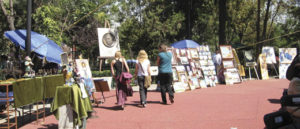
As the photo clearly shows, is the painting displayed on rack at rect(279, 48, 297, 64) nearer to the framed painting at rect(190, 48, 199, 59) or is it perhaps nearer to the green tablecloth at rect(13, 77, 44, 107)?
the framed painting at rect(190, 48, 199, 59)

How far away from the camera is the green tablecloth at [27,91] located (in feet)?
18.4

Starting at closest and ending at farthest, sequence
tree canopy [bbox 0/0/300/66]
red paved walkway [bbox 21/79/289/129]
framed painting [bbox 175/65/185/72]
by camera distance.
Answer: red paved walkway [bbox 21/79/289/129] → framed painting [bbox 175/65/185/72] → tree canopy [bbox 0/0/300/66]

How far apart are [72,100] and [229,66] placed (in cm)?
1177

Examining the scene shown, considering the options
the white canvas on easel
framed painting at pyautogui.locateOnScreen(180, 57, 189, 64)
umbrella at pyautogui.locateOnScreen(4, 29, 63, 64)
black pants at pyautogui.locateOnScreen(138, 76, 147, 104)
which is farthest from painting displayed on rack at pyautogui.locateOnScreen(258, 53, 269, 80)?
umbrella at pyautogui.locateOnScreen(4, 29, 63, 64)

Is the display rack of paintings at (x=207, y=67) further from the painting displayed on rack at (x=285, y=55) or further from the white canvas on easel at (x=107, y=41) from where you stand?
the painting displayed on rack at (x=285, y=55)

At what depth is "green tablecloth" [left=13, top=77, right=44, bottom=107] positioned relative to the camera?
18.4 ft

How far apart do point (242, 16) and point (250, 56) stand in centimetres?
1758

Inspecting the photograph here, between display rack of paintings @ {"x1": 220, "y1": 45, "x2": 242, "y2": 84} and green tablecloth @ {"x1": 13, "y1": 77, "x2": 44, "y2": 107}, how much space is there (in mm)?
10963

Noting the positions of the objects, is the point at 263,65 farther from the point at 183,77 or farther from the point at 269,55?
the point at 183,77

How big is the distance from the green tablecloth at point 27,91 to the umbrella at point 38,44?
352 centimetres

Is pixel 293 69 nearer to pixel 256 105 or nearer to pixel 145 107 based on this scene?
pixel 256 105

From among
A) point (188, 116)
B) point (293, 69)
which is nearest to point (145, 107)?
point (188, 116)

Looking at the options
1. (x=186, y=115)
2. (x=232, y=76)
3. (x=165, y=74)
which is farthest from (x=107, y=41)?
(x=232, y=76)

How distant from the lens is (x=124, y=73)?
8133 millimetres
